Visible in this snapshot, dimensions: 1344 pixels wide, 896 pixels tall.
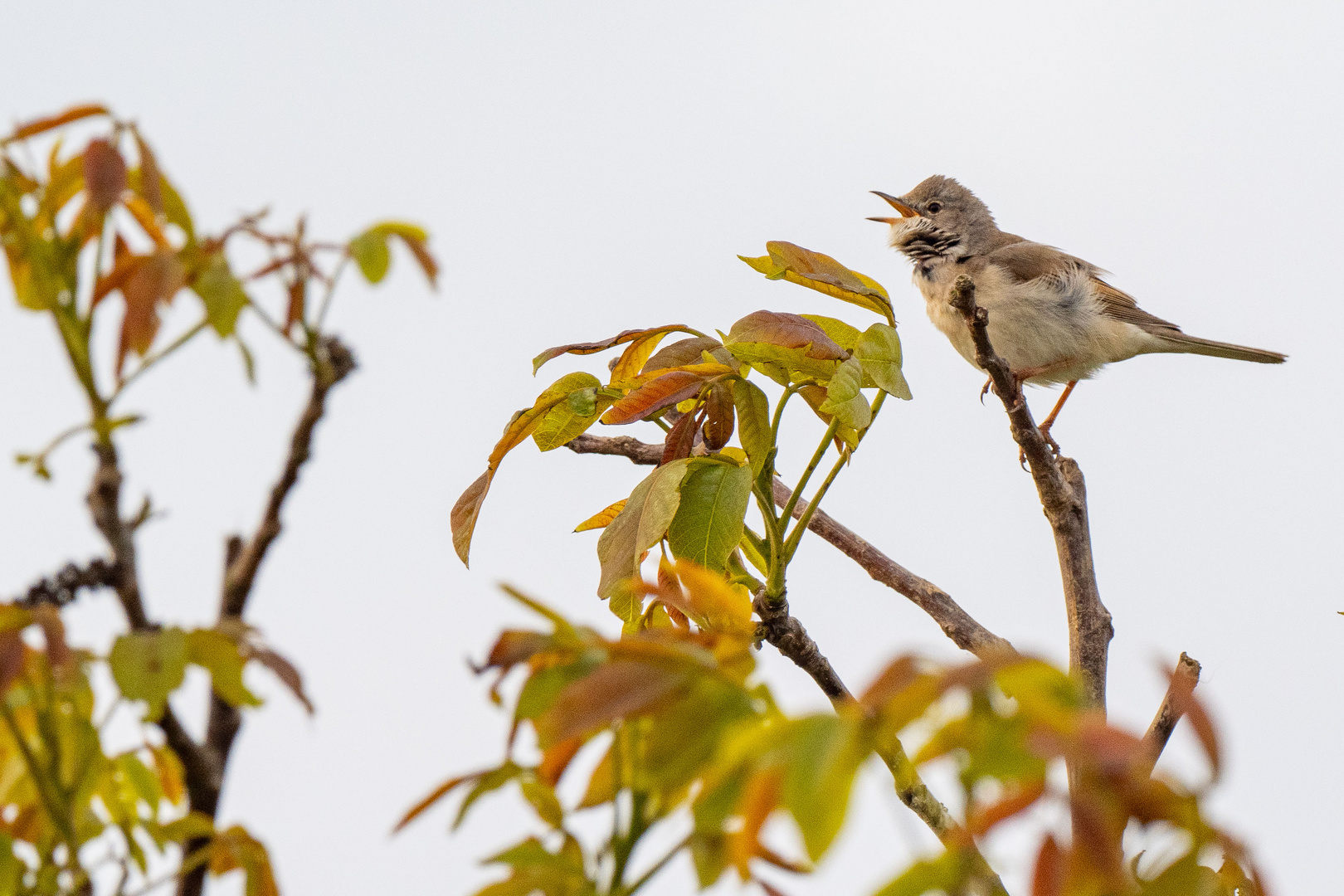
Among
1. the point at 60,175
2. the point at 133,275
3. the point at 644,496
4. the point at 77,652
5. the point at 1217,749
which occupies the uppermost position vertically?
the point at 60,175

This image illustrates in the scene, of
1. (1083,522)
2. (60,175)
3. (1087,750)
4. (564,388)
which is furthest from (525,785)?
(1083,522)

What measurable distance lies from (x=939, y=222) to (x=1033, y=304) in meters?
0.97

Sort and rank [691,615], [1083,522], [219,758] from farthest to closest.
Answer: [1083,522], [691,615], [219,758]

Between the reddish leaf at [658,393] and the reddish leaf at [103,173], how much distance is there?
1.15m

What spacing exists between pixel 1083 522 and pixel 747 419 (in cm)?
158

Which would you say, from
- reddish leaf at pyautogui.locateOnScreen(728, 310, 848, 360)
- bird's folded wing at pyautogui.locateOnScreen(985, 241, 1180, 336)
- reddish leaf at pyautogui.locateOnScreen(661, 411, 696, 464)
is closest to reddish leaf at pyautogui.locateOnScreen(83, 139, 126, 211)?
reddish leaf at pyautogui.locateOnScreen(728, 310, 848, 360)

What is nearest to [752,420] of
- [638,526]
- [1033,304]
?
[638,526]

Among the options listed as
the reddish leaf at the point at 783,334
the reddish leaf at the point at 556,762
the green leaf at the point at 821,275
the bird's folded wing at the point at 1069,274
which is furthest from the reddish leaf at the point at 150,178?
the bird's folded wing at the point at 1069,274

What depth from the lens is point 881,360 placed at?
2.33 meters

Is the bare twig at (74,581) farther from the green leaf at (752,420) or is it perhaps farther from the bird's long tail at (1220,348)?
the bird's long tail at (1220,348)

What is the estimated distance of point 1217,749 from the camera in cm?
105

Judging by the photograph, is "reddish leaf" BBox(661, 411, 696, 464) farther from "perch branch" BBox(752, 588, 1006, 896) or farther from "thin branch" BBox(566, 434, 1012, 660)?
"thin branch" BBox(566, 434, 1012, 660)

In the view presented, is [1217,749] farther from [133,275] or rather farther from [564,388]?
[564,388]

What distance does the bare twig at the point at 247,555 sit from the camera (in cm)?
94
